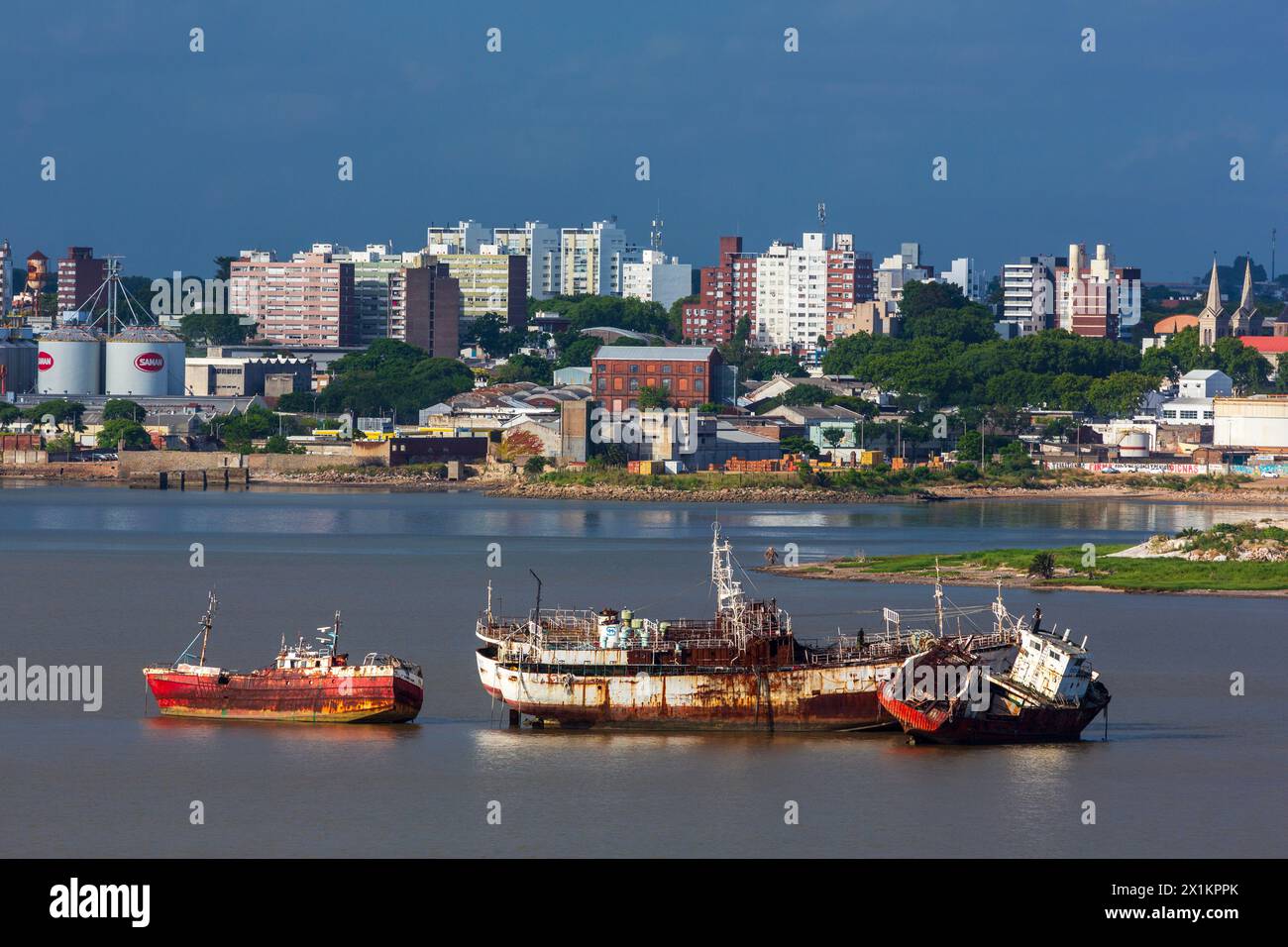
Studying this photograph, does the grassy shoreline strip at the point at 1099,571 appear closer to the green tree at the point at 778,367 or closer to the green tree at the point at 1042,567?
the green tree at the point at 1042,567

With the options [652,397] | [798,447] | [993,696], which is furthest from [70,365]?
[993,696]

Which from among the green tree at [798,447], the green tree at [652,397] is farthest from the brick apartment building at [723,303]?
the green tree at [798,447]

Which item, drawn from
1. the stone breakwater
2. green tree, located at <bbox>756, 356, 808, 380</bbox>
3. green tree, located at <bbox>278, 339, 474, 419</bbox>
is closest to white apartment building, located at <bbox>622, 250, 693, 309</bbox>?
green tree, located at <bbox>756, 356, 808, 380</bbox>

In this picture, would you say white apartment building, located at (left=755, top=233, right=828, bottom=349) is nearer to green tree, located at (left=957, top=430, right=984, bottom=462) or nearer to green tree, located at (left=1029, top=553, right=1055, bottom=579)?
green tree, located at (left=957, top=430, right=984, bottom=462)

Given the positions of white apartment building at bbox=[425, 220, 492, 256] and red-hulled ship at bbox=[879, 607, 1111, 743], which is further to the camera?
white apartment building at bbox=[425, 220, 492, 256]

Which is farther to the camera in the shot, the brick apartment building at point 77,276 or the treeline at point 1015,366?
the brick apartment building at point 77,276
